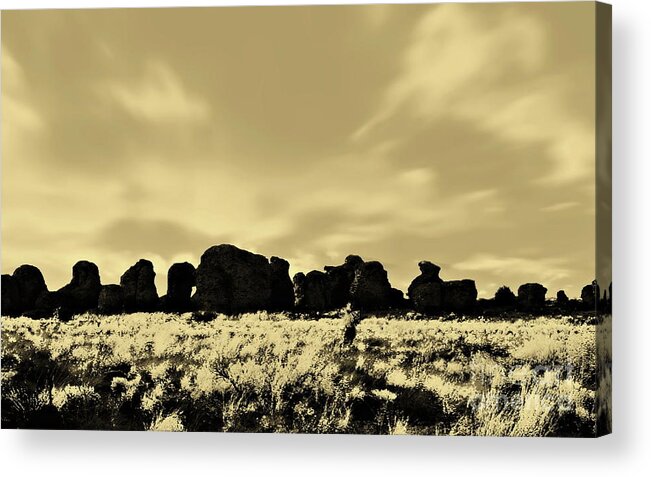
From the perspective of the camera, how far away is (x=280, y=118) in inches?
449

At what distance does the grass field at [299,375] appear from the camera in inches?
436

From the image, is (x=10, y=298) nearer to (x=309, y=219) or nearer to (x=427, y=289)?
(x=309, y=219)

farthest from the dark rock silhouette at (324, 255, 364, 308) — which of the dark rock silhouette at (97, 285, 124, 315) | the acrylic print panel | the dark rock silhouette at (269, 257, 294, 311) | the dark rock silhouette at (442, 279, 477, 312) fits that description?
the dark rock silhouette at (97, 285, 124, 315)

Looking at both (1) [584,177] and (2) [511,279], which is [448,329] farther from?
(1) [584,177]

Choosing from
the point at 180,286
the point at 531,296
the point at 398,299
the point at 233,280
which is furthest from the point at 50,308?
the point at 531,296

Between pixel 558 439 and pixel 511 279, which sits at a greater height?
pixel 511 279

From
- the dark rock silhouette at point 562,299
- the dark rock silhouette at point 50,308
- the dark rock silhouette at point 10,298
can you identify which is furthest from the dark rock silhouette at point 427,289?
the dark rock silhouette at point 10,298

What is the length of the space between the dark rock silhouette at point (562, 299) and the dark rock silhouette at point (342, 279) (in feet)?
5.40

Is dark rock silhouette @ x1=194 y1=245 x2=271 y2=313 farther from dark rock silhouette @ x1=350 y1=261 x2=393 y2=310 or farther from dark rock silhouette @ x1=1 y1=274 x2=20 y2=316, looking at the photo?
dark rock silhouette @ x1=1 y1=274 x2=20 y2=316

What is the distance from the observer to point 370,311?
37.1ft

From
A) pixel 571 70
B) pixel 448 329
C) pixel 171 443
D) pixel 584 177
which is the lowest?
pixel 171 443

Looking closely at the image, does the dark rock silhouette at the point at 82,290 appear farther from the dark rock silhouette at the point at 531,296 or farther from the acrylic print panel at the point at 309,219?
the dark rock silhouette at the point at 531,296

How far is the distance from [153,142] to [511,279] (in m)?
3.26

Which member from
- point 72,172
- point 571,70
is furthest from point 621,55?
point 72,172
